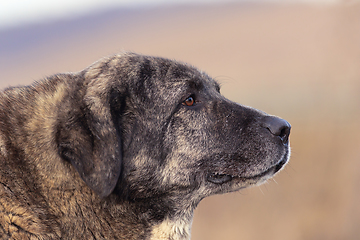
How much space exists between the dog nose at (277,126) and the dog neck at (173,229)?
949 millimetres

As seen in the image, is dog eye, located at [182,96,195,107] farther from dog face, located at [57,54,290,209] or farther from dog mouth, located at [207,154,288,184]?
dog mouth, located at [207,154,288,184]

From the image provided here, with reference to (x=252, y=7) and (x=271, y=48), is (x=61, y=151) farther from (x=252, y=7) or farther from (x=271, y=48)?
(x=252, y=7)

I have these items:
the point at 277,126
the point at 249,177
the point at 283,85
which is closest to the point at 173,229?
the point at 249,177

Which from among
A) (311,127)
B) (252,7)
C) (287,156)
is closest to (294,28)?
(252,7)

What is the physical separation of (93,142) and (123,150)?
0.88 feet

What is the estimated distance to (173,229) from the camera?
2721 mm

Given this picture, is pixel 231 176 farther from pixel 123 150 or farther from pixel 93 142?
pixel 93 142

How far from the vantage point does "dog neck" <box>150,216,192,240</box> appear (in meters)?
2.64

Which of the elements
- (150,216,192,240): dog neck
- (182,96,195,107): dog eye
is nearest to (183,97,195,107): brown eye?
(182,96,195,107): dog eye

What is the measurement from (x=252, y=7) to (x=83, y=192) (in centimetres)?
4913

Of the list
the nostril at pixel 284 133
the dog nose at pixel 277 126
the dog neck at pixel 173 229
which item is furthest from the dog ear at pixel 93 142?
the nostril at pixel 284 133

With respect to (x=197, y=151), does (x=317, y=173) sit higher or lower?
lower

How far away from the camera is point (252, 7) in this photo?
47875 millimetres

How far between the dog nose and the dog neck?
95cm
